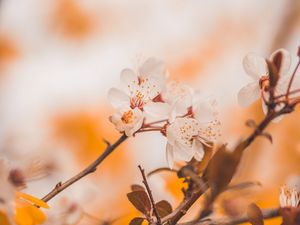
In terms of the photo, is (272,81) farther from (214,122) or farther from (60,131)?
(60,131)

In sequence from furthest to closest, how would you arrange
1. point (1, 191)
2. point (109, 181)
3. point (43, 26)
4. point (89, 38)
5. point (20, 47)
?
point (89, 38) → point (43, 26) → point (20, 47) → point (109, 181) → point (1, 191)

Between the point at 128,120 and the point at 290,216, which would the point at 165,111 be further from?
the point at 290,216

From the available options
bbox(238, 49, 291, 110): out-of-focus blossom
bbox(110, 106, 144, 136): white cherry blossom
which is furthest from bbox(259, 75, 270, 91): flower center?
bbox(110, 106, 144, 136): white cherry blossom

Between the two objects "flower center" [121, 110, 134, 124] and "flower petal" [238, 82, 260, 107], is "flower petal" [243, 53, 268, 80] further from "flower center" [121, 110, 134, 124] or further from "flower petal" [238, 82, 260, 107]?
"flower center" [121, 110, 134, 124]

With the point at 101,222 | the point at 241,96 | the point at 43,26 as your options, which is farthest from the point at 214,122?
the point at 43,26

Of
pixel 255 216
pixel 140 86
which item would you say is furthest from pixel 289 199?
pixel 140 86

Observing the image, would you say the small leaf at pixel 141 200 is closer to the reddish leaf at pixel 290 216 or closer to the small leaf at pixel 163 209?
the small leaf at pixel 163 209

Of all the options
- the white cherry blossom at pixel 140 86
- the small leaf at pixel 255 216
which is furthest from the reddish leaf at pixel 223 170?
the white cherry blossom at pixel 140 86
